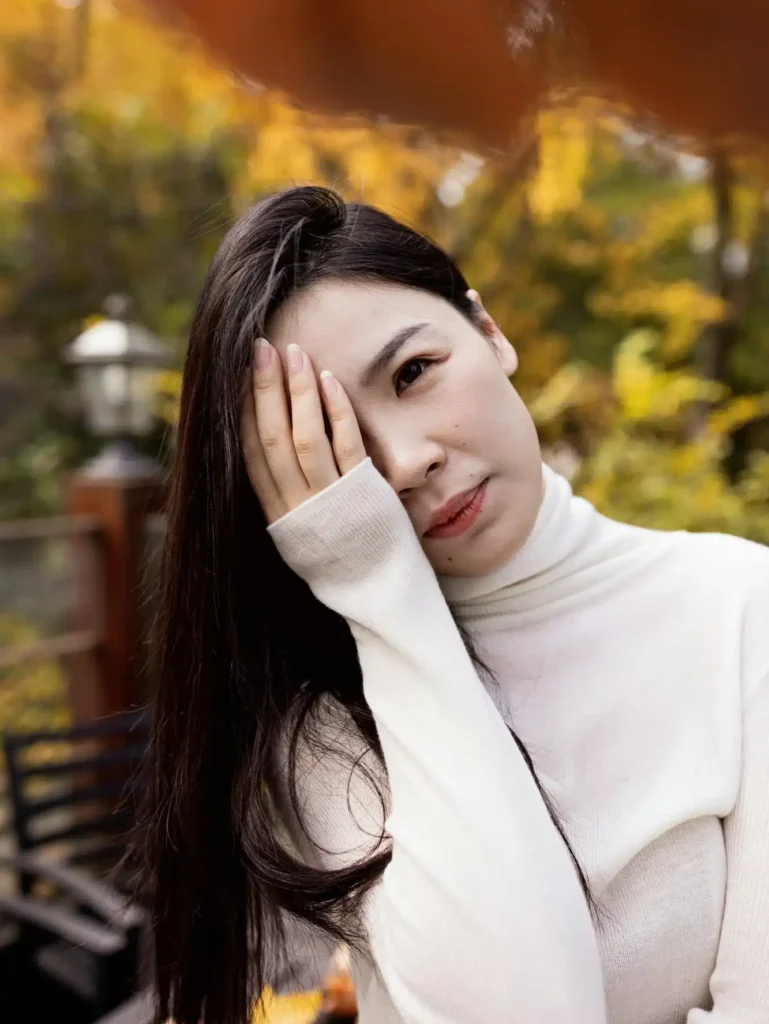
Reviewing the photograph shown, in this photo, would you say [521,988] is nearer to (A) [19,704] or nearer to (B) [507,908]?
(B) [507,908]

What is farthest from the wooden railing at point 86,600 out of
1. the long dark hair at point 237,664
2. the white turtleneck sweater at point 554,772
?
the white turtleneck sweater at point 554,772

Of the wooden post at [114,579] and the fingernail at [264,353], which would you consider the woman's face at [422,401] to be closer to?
the fingernail at [264,353]

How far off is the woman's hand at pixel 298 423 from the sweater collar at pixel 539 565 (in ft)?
0.73

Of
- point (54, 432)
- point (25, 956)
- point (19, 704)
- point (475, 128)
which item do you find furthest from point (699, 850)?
point (54, 432)

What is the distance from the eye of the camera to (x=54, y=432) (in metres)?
7.39

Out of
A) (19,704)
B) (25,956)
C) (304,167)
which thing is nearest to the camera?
(25,956)

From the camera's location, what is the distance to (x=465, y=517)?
35.7 inches

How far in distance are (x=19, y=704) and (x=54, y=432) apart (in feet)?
10.6

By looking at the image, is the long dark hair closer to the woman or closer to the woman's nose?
the woman

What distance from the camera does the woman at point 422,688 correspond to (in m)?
0.79

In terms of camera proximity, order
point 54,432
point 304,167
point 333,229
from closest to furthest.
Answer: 1. point 333,229
2. point 304,167
3. point 54,432

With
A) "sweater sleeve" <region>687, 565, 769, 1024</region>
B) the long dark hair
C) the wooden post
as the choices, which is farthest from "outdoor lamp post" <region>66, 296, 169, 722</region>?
"sweater sleeve" <region>687, 565, 769, 1024</region>

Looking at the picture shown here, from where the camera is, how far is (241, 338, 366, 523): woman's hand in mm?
855

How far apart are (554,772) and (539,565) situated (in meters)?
0.23
